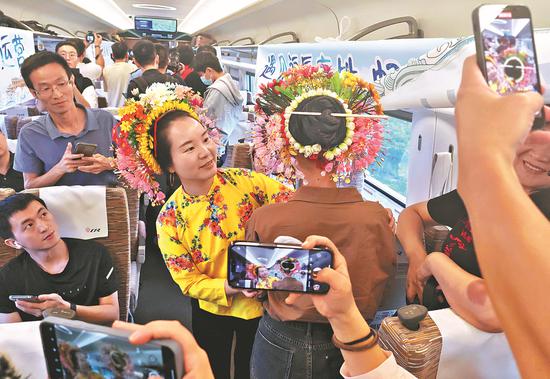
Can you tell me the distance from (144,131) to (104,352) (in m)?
1.14

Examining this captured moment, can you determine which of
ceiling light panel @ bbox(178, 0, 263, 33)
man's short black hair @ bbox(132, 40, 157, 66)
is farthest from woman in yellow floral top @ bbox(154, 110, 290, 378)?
ceiling light panel @ bbox(178, 0, 263, 33)

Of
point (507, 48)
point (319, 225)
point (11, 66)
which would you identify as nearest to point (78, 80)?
point (11, 66)

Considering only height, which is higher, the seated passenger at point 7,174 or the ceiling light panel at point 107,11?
the ceiling light panel at point 107,11

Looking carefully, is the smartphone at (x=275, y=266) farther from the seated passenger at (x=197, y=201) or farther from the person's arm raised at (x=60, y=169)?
the person's arm raised at (x=60, y=169)

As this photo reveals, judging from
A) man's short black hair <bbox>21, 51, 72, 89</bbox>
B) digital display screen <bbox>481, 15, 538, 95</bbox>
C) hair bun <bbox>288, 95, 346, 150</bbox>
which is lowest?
hair bun <bbox>288, 95, 346, 150</bbox>

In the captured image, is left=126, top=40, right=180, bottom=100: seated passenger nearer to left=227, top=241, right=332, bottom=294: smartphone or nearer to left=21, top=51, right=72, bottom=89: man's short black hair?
left=21, top=51, right=72, bottom=89: man's short black hair

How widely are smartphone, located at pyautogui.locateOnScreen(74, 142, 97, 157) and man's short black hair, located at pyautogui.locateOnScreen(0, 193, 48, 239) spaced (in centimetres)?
37

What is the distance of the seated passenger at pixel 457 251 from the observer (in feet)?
2.37

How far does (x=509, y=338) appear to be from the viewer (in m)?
0.41

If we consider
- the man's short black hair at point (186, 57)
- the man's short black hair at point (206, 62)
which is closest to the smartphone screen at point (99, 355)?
the man's short black hair at point (206, 62)

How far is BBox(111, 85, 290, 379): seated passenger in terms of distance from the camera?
1489 mm

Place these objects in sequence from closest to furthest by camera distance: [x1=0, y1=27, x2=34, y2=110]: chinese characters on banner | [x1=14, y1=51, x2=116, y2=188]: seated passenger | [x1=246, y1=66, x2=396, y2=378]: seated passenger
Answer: [x1=246, y1=66, x2=396, y2=378]: seated passenger < [x1=14, y1=51, x2=116, y2=188]: seated passenger < [x1=0, y1=27, x2=34, y2=110]: chinese characters on banner

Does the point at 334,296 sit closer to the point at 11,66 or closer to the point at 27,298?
the point at 27,298

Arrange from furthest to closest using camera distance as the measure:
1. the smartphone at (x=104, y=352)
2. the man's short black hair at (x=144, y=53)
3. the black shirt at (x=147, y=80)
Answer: the man's short black hair at (x=144, y=53)
the black shirt at (x=147, y=80)
the smartphone at (x=104, y=352)
